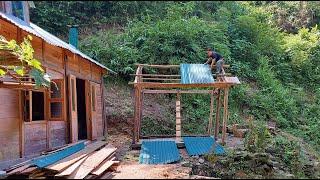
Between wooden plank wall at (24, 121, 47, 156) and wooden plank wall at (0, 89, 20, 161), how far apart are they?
1.31 ft

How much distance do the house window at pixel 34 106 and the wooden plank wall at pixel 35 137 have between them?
0.54 feet

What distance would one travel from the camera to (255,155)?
787 cm

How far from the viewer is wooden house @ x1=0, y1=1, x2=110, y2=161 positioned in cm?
887

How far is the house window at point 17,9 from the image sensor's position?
13.4 metres

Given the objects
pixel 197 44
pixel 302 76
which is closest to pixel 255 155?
pixel 197 44

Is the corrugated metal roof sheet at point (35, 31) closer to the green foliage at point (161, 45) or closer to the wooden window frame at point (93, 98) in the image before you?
the wooden window frame at point (93, 98)

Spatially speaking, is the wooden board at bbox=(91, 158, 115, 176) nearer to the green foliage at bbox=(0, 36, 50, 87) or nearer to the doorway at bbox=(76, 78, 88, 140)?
the green foliage at bbox=(0, 36, 50, 87)

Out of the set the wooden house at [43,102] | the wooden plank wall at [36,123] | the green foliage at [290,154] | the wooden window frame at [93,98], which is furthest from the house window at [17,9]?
the green foliage at [290,154]

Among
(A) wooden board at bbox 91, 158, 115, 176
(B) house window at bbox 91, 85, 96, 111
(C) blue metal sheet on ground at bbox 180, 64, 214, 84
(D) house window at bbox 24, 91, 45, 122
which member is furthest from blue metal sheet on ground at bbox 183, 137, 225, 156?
(D) house window at bbox 24, 91, 45, 122

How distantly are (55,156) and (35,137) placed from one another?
63.3 inches

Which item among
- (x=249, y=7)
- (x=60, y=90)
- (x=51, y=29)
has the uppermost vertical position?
(x=249, y=7)

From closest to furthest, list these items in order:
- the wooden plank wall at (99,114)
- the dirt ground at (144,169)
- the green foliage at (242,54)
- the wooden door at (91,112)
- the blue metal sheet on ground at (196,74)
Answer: the dirt ground at (144,169) → the blue metal sheet on ground at (196,74) → the wooden door at (91,112) → the wooden plank wall at (99,114) → the green foliage at (242,54)

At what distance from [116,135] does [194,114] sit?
3.59 m

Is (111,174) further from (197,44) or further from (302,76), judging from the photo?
(302,76)
